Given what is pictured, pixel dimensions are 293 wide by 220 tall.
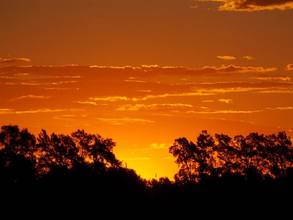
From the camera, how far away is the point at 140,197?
A: 13150 cm

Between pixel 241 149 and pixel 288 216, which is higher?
pixel 241 149

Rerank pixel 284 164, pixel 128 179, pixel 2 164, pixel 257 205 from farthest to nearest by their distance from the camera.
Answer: pixel 284 164
pixel 128 179
pixel 2 164
pixel 257 205

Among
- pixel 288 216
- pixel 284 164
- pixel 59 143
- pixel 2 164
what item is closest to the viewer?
pixel 288 216

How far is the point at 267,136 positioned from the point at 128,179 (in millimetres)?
41351

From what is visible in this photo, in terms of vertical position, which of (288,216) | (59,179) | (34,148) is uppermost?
(34,148)

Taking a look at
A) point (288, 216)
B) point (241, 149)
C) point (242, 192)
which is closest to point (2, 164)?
point (242, 192)

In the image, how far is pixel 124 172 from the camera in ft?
503

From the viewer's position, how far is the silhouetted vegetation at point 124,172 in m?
127

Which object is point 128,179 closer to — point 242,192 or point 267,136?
point 242,192

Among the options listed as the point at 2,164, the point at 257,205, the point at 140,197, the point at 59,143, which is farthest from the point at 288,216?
the point at 59,143

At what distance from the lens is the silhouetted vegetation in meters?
127

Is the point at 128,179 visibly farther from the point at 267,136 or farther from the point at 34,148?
the point at 267,136

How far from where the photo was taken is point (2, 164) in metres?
132

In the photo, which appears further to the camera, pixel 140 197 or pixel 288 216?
pixel 140 197
